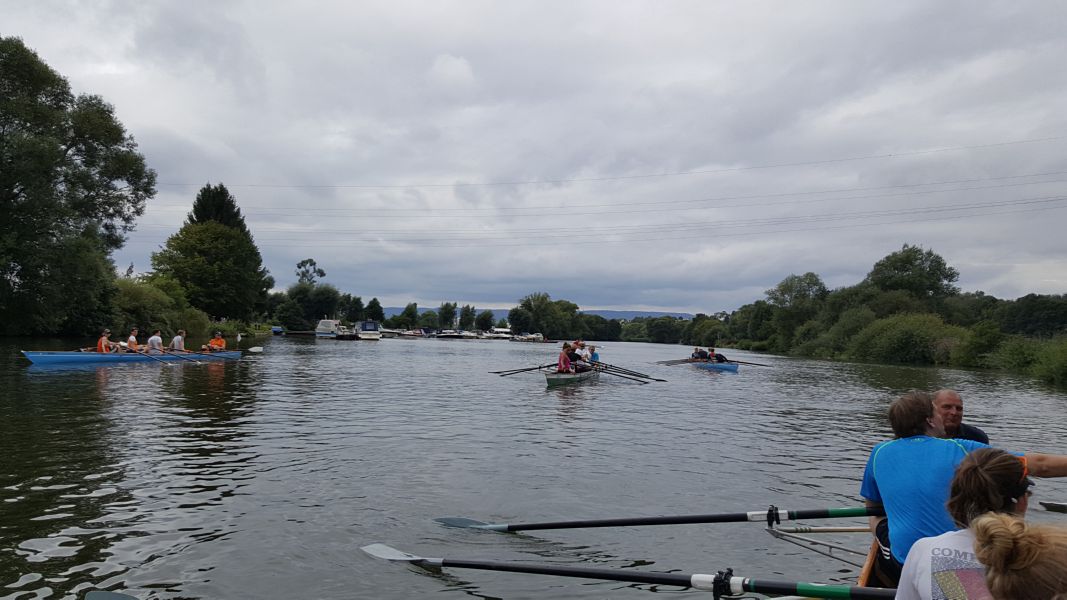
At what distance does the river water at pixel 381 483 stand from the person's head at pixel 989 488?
13.9 feet

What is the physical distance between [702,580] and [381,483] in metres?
6.61

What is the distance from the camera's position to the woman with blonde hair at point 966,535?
2.81 meters

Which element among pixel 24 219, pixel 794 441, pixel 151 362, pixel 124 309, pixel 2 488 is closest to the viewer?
pixel 2 488

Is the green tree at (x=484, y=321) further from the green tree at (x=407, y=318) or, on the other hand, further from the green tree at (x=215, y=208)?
the green tree at (x=215, y=208)

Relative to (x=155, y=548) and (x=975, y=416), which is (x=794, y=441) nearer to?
(x=975, y=416)

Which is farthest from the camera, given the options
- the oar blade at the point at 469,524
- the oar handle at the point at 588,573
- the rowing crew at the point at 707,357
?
the rowing crew at the point at 707,357

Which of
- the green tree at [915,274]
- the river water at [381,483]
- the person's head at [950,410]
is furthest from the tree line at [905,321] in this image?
the person's head at [950,410]

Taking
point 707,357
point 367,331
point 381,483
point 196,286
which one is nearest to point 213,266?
point 196,286

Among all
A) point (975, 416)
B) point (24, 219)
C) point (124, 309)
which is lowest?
point (975, 416)

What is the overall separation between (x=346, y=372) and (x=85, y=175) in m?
22.2

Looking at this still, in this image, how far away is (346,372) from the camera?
32.0 metres

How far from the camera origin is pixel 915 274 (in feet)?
310

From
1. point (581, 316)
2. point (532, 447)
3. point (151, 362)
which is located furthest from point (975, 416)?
point (581, 316)

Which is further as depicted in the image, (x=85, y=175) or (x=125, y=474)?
(x=85, y=175)
